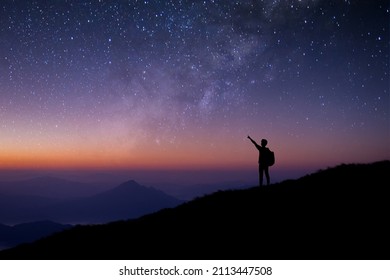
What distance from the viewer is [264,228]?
9.81 meters

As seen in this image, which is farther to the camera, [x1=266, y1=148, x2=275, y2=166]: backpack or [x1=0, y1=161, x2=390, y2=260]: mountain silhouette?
[x1=266, y1=148, x2=275, y2=166]: backpack

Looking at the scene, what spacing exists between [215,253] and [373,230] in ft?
15.7

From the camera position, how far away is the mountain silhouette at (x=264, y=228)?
26.9ft

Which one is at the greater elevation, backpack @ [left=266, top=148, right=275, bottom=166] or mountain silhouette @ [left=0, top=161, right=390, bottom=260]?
backpack @ [left=266, top=148, right=275, bottom=166]

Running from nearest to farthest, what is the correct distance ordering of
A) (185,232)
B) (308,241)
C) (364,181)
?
(308,241), (185,232), (364,181)

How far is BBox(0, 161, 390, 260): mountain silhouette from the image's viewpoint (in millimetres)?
8203

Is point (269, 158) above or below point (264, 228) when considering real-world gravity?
above

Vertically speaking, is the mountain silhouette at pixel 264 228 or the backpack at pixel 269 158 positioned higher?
the backpack at pixel 269 158

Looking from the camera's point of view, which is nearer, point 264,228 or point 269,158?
point 264,228

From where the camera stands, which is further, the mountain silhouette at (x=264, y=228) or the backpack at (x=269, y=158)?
the backpack at (x=269, y=158)
